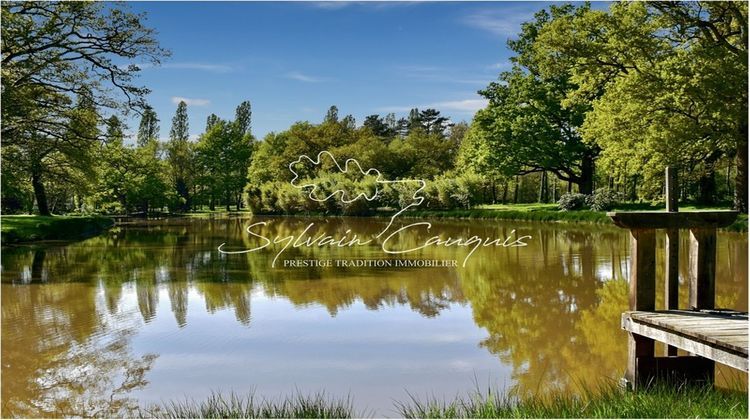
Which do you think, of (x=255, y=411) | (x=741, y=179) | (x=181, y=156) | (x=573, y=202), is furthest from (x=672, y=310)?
(x=181, y=156)

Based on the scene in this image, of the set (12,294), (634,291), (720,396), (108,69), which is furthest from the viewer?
(108,69)

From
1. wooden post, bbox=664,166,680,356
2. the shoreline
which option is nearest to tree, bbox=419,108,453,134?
the shoreline

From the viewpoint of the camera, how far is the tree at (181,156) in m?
68.5

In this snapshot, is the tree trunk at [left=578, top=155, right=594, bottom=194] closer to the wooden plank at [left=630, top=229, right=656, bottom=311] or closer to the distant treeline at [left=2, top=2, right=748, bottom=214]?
the distant treeline at [left=2, top=2, right=748, bottom=214]

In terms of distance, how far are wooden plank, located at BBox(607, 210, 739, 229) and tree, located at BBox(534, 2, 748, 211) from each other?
59.2ft

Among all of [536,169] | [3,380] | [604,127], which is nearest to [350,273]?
[3,380]

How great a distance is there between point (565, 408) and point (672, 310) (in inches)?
86.0

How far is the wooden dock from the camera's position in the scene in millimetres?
5953

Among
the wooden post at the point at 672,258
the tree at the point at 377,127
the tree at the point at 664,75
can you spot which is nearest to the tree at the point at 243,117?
the tree at the point at 377,127

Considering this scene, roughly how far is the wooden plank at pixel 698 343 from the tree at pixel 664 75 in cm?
1898

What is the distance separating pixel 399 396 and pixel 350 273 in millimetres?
8802

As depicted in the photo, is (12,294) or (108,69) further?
(108,69)

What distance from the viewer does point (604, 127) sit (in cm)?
2708

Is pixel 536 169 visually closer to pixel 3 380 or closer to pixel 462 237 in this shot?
pixel 462 237
